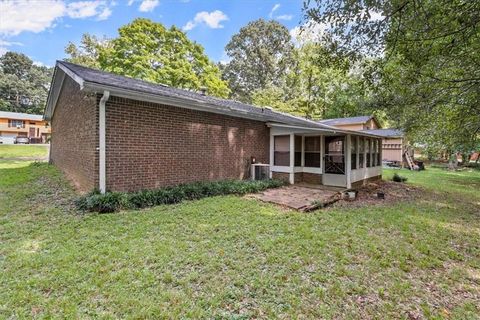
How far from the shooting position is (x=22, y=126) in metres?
35.8

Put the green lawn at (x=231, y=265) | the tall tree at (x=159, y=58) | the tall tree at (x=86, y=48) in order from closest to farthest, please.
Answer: the green lawn at (x=231, y=265) < the tall tree at (x=159, y=58) < the tall tree at (x=86, y=48)

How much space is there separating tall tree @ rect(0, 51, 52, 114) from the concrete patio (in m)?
56.3

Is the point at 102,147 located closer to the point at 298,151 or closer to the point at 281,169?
the point at 281,169

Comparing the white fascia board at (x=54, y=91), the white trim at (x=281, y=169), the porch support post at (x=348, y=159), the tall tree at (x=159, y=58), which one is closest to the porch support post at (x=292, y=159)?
the white trim at (x=281, y=169)

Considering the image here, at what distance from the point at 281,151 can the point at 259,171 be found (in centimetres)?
128

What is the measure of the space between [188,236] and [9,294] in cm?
239

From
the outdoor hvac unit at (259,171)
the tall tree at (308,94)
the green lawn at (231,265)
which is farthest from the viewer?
the tall tree at (308,94)

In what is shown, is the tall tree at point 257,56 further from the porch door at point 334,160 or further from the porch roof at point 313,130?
the porch door at point 334,160

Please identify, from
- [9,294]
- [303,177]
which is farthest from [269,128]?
[9,294]

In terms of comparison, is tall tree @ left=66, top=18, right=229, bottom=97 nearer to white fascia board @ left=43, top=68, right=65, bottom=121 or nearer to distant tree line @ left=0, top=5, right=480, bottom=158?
distant tree line @ left=0, top=5, right=480, bottom=158

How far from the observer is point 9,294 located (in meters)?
2.75

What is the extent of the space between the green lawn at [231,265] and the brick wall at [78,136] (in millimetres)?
1156

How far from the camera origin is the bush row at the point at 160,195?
5.70 m

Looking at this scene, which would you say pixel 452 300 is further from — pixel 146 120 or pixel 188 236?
pixel 146 120
